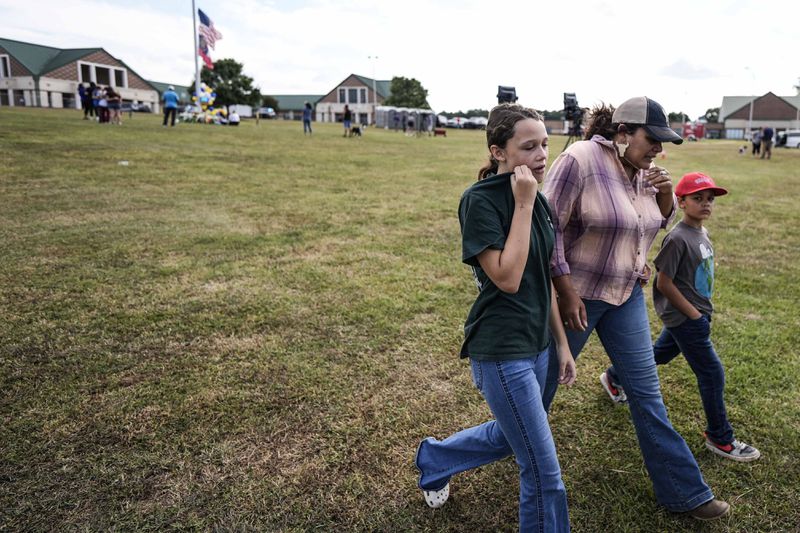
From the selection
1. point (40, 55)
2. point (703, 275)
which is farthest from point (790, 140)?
point (40, 55)

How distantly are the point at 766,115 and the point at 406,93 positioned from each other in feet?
191

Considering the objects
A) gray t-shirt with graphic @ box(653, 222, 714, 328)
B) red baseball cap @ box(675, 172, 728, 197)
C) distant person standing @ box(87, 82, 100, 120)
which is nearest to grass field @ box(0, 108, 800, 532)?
gray t-shirt with graphic @ box(653, 222, 714, 328)

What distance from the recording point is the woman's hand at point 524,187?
6.40 feet

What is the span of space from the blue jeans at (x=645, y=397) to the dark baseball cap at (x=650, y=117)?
770mm

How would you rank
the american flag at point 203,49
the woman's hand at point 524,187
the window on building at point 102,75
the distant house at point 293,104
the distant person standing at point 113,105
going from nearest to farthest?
Answer: the woman's hand at point 524,187 → the distant person standing at point 113,105 → the american flag at point 203,49 → the window on building at point 102,75 → the distant house at point 293,104

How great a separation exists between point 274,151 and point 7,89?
62443 mm

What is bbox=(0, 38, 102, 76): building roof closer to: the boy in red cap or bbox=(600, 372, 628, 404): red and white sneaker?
bbox=(600, 372, 628, 404): red and white sneaker

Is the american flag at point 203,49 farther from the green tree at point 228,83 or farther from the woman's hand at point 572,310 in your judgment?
the green tree at point 228,83

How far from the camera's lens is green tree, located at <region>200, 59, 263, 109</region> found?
2795 inches

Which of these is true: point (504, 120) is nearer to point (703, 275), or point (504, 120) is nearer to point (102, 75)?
point (703, 275)

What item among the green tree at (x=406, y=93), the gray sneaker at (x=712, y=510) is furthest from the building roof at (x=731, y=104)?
the gray sneaker at (x=712, y=510)

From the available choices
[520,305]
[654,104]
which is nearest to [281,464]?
[520,305]

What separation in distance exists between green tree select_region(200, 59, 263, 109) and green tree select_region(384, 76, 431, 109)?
70.4 feet

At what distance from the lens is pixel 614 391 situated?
381 cm
